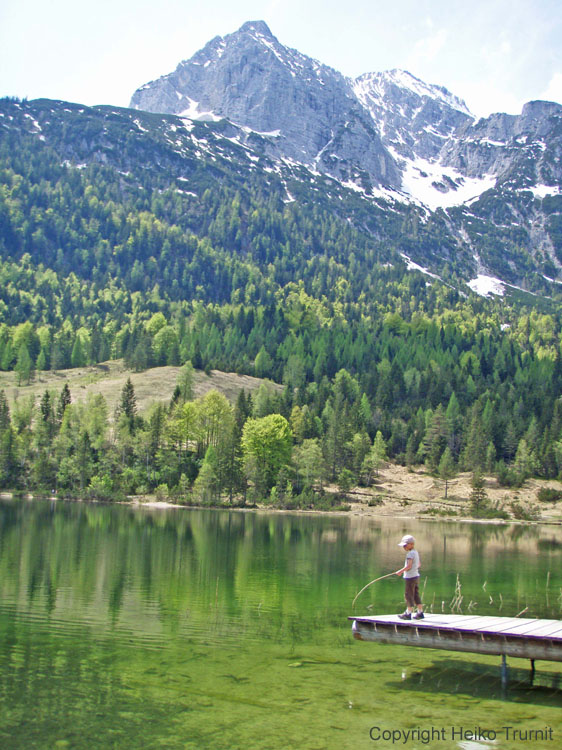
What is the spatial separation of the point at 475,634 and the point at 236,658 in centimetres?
825

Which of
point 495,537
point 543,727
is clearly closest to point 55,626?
point 543,727

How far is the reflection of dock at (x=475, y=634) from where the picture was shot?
69.9ft

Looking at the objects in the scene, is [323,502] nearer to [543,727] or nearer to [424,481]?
[424,481]

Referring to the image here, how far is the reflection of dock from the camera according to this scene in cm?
2131

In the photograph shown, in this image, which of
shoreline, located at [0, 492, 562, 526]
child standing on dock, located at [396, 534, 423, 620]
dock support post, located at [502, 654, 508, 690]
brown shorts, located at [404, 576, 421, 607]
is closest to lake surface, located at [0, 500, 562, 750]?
dock support post, located at [502, 654, 508, 690]

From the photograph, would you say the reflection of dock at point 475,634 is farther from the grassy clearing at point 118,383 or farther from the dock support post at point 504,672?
the grassy clearing at point 118,383

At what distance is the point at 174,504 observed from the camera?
114 m

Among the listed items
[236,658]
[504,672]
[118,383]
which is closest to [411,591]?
[504,672]

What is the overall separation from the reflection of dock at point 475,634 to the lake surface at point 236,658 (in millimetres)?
1054

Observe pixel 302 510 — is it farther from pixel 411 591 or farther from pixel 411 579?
pixel 411 579

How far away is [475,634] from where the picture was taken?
2205 cm

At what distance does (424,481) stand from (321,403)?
38244 millimetres

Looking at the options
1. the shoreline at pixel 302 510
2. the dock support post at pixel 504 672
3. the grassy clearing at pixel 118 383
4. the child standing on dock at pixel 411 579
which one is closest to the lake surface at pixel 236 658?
the dock support post at pixel 504 672

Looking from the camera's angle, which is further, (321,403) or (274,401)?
(321,403)
